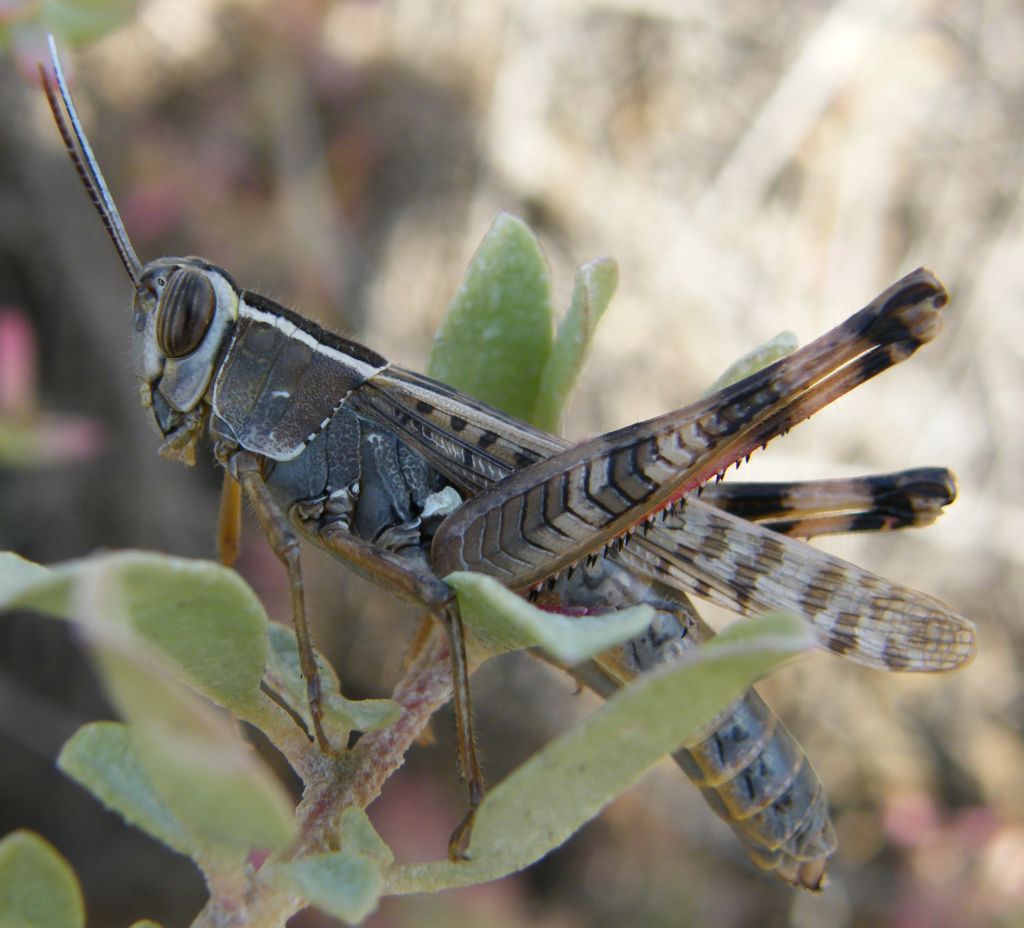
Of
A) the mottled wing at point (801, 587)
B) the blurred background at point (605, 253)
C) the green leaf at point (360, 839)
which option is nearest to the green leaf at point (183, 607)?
the green leaf at point (360, 839)

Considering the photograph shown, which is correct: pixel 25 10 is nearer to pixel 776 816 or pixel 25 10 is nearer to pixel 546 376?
pixel 546 376

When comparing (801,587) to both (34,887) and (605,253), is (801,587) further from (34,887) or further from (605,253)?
(605,253)

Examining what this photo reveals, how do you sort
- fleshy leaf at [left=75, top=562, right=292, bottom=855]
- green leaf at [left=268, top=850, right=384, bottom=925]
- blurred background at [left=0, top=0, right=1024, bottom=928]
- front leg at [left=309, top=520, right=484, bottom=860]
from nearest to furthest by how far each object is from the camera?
fleshy leaf at [left=75, top=562, right=292, bottom=855] → green leaf at [left=268, top=850, right=384, bottom=925] → front leg at [left=309, top=520, right=484, bottom=860] → blurred background at [left=0, top=0, right=1024, bottom=928]

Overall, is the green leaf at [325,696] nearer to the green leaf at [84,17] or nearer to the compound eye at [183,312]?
the compound eye at [183,312]

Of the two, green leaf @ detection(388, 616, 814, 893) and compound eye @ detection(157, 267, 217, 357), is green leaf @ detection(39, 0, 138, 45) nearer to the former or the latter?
compound eye @ detection(157, 267, 217, 357)

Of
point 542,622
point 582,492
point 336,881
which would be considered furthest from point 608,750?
point 582,492

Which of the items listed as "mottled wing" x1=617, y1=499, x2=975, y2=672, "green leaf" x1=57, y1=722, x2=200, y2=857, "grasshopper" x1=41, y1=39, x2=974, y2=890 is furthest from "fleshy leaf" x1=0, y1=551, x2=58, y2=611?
"mottled wing" x1=617, y1=499, x2=975, y2=672
